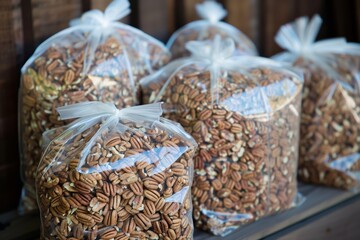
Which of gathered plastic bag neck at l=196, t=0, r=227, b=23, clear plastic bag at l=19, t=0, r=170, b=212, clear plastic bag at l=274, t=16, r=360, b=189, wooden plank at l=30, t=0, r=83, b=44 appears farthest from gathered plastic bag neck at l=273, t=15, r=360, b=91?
wooden plank at l=30, t=0, r=83, b=44

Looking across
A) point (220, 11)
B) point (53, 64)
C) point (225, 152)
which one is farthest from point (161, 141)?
point (220, 11)

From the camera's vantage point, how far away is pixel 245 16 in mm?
1674

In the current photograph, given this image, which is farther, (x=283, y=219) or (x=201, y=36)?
(x=201, y=36)

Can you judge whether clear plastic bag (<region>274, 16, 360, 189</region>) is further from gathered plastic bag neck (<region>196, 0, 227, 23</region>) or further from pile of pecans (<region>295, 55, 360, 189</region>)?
gathered plastic bag neck (<region>196, 0, 227, 23</region>)

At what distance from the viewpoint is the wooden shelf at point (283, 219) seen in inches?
45.4

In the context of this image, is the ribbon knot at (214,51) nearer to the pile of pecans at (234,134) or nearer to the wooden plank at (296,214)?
the pile of pecans at (234,134)

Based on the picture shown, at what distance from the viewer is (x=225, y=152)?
110 cm

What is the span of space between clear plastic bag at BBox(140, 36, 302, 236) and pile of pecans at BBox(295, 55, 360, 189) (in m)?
0.15

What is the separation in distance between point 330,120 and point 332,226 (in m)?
0.23

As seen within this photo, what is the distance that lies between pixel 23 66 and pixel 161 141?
0.37 metres

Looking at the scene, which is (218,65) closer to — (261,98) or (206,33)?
(261,98)

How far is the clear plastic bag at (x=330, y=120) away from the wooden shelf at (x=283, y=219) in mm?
41

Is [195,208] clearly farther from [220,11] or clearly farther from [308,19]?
[308,19]

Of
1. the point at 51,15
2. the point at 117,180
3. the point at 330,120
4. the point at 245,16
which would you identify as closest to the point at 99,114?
the point at 117,180
